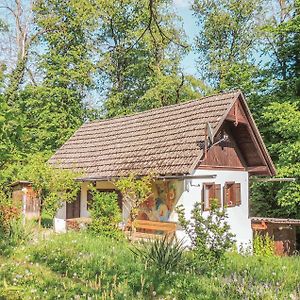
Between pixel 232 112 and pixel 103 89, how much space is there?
1911 centimetres

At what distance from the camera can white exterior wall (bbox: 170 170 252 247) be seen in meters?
14.9

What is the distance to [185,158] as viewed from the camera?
14.7 meters

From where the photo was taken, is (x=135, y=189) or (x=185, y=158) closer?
(x=135, y=189)

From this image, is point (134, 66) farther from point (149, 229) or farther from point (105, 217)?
point (105, 217)

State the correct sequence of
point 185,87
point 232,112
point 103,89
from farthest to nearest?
point 103,89 → point 185,87 → point 232,112

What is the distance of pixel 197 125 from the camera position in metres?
16.4

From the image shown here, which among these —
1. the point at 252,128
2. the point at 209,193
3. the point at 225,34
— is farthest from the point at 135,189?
the point at 225,34

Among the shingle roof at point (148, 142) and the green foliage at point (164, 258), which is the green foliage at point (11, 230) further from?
the shingle roof at point (148, 142)

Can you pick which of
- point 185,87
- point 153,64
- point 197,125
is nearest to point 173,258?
point 197,125

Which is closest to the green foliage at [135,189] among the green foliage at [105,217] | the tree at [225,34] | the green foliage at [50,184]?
the green foliage at [105,217]

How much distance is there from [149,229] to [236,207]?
4.42 metres

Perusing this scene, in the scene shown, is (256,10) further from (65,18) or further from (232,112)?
(232,112)

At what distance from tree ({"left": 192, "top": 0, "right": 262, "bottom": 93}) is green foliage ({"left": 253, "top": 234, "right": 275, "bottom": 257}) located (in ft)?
47.3

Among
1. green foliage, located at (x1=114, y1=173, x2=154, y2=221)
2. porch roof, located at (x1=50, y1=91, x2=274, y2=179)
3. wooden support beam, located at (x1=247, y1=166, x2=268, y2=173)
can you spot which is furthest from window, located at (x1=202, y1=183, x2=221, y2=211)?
wooden support beam, located at (x1=247, y1=166, x2=268, y2=173)
